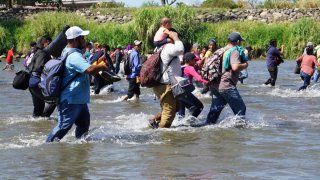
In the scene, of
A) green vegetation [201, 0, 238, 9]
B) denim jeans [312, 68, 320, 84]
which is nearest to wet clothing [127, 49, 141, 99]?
denim jeans [312, 68, 320, 84]

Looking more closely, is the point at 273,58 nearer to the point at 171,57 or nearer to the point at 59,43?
the point at 171,57

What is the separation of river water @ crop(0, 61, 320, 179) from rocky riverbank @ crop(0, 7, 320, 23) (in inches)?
1581

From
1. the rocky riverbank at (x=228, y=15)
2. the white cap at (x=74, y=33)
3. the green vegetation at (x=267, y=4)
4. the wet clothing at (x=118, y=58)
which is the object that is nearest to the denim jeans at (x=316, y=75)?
the wet clothing at (x=118, y=58)

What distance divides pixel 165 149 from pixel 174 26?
128ft

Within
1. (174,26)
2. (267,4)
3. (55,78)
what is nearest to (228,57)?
(55,78)

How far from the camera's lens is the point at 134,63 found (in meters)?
18.5

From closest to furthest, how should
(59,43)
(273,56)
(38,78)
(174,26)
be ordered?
(59,43)
(38,78)
(273,56)
(174,26)

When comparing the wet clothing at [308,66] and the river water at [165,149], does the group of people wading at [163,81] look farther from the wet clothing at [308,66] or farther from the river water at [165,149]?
the wet clothing at [308,66]

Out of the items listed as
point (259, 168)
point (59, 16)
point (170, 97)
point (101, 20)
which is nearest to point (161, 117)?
point (170, 97)

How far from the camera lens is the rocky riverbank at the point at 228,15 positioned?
2205 inches

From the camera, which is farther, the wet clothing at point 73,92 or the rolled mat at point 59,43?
the rolled mat at point 59,43

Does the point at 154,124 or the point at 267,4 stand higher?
the point at 154,124

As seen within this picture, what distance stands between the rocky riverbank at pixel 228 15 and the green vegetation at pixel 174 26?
2939 mm

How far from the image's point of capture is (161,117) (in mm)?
12336
